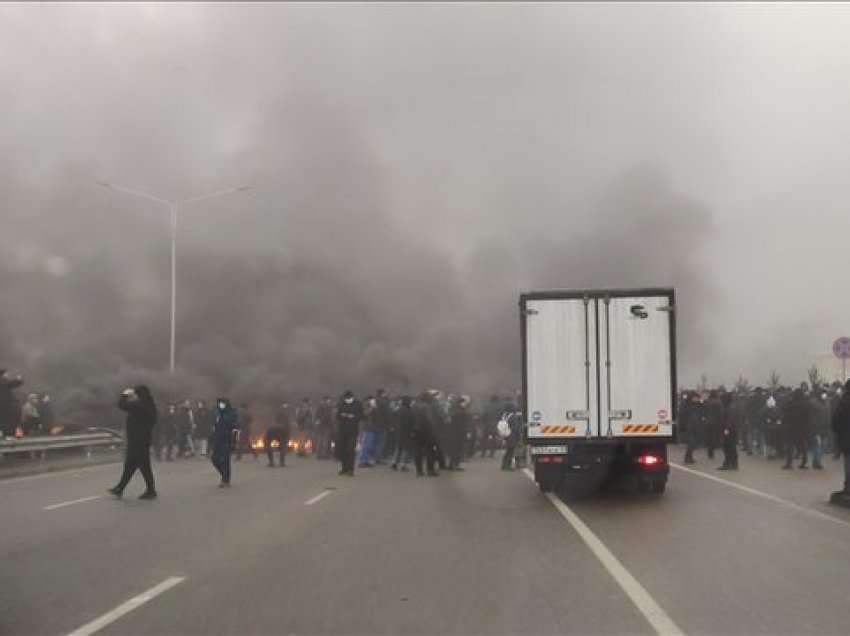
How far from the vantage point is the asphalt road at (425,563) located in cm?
535

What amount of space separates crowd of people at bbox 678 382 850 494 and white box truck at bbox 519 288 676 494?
2.12 meters

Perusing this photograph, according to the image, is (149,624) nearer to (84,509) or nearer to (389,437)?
(84,509)

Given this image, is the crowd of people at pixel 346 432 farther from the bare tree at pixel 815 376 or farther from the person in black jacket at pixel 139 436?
the bare tree at pixel 815 376

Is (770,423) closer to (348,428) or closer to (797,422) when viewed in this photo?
(797,422)

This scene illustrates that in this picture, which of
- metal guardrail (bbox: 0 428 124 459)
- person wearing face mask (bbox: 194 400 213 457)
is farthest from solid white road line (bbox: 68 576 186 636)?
person wearing face mask (bbox: 194 400 213 457)

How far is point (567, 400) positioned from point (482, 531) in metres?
3.05

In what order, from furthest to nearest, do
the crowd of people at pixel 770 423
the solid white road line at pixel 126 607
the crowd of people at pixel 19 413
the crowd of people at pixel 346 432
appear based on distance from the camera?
the crowd of people at pixel 770 423 → the crowd of people at pixel 19 413 → the crowd of people at pixel 346 432 → the solid white road line at pixel 126 607

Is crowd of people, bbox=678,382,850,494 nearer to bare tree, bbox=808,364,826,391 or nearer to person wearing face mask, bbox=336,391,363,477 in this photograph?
bare tree, bbox=808,364,826,391

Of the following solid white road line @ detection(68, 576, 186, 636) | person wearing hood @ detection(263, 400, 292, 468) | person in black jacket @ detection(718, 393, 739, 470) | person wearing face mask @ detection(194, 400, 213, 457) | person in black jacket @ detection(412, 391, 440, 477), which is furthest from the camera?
person wearing face mask @ detection(194, 400, 213, 457)

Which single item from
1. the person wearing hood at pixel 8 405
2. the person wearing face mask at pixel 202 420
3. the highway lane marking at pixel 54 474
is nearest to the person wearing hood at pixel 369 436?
the person wearing face mask at pixel 202 420

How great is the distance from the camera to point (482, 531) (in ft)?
28.9

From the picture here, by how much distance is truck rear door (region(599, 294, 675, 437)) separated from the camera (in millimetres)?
11250

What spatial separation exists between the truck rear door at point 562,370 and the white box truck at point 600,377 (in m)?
0.01

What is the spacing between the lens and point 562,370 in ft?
37.6
